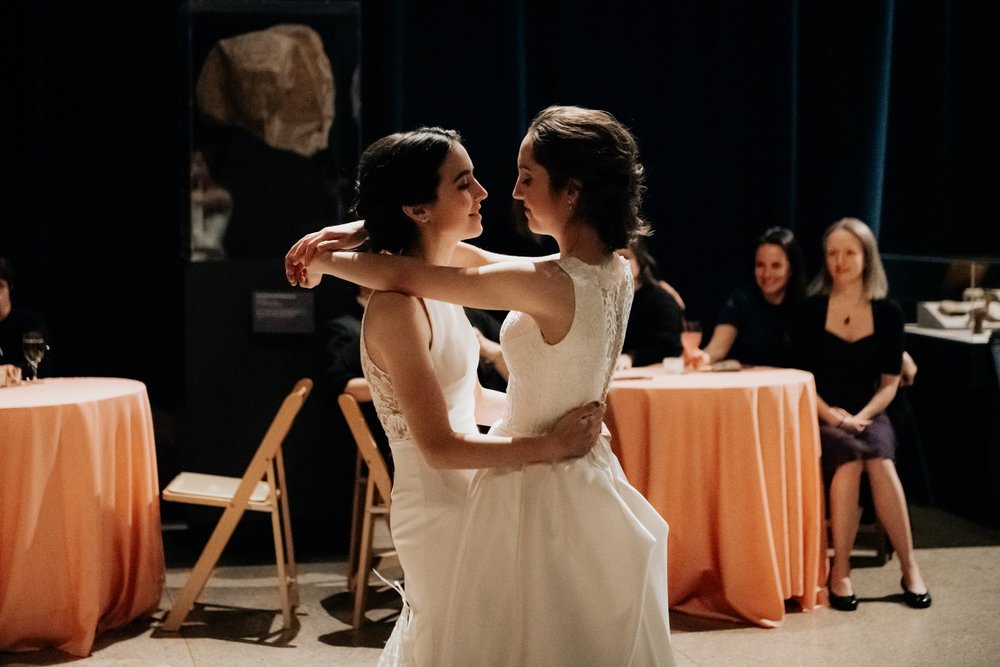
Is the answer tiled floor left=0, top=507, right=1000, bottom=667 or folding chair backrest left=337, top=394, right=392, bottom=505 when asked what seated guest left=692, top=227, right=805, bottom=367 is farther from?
folding chair backrest left=337, top=394, right=392, bottom=505

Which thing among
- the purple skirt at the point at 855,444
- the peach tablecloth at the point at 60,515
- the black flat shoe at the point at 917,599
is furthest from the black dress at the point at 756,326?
the peach tablecloth at the point at 60,515

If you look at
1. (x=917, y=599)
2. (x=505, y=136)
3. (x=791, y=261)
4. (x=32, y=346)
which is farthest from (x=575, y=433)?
(x=505, y=136)

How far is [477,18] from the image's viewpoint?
581 centimetres

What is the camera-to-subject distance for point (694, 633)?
4.03 m

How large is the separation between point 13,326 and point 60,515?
1.35 metres

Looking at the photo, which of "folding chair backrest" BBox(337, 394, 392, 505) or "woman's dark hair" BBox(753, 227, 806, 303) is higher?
"woman's dark hair" BBox(753, 227, 806, 303)

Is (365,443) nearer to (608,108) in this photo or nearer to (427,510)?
(427,510)

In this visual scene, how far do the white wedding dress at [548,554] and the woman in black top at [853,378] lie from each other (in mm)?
2506

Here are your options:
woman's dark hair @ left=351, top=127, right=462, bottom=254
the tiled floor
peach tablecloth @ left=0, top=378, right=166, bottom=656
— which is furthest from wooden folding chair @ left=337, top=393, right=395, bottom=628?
woman's dark hair @ left=351, top=127, right=462, bottom=254

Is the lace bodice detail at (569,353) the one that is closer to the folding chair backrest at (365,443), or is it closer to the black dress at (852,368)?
the folding chair backrest at (365,443)

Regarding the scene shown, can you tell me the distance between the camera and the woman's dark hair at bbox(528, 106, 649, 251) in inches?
81.4

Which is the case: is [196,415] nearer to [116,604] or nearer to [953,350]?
[116,604]

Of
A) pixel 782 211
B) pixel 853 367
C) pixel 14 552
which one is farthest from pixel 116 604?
pixel 782 211

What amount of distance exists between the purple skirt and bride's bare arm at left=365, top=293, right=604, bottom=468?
2.69 m
